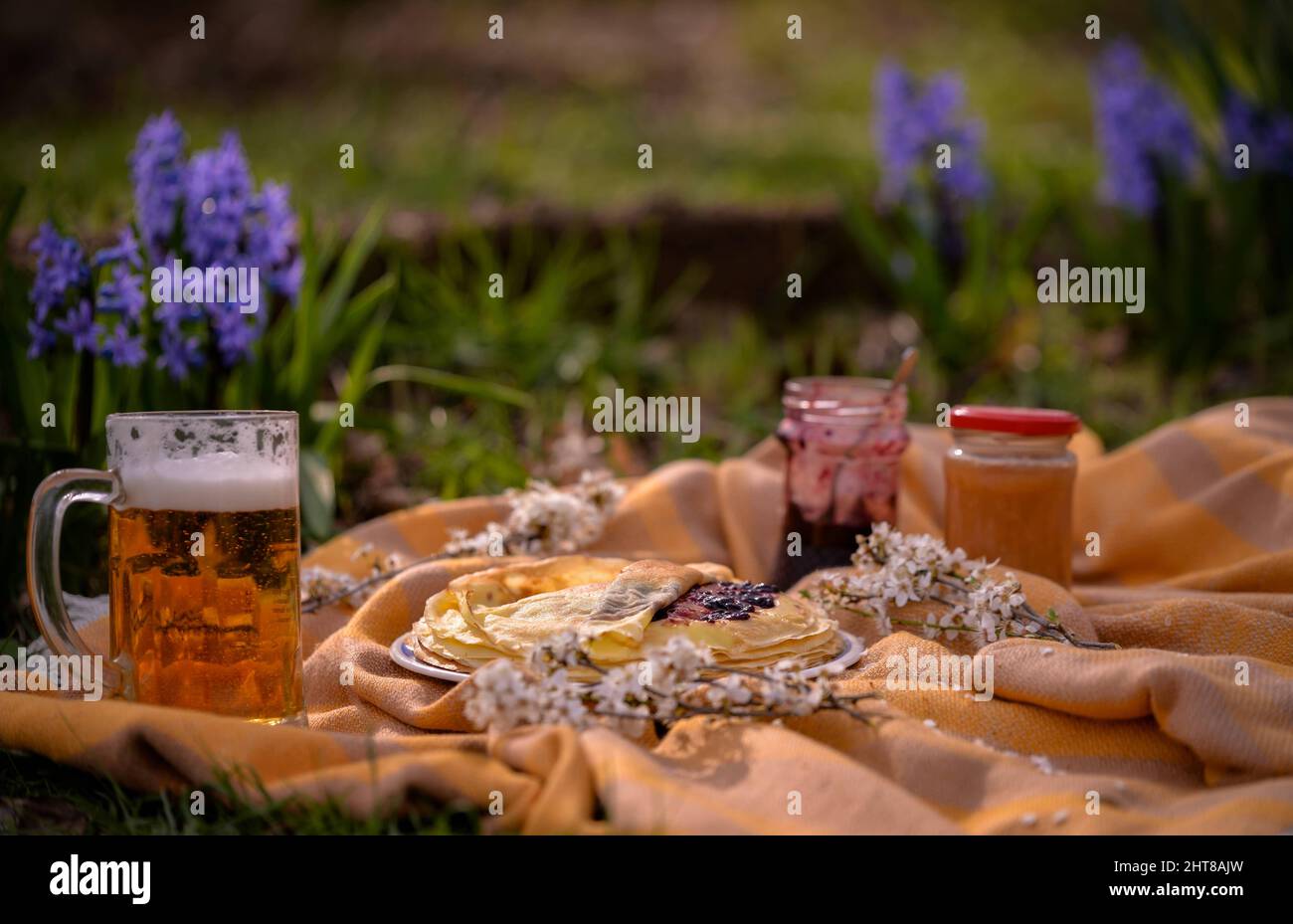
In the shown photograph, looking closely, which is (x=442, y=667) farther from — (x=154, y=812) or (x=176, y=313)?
(x=176, y=313)

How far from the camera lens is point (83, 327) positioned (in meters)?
2.67

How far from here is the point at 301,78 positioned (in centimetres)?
1107

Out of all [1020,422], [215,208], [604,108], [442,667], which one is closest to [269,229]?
[215,208]

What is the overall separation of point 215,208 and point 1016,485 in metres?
1.82

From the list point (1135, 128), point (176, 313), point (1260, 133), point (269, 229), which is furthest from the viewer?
point (1135, 128)

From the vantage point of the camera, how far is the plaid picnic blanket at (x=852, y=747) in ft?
5.54

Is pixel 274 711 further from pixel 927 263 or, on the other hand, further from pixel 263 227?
pixel 927 263

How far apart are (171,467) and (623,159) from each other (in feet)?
21.1

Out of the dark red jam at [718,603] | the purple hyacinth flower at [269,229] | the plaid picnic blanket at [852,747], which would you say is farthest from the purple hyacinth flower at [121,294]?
the dark red jam at [718,603]

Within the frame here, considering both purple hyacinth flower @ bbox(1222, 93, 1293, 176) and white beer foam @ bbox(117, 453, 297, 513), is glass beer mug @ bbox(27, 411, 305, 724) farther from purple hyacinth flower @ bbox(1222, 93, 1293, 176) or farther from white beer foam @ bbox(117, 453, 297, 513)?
purple hyacinth flower @ bbox(1222, 93, 1293, 176)

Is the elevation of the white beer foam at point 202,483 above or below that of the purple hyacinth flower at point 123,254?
below

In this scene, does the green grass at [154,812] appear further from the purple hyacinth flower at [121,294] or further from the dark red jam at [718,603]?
the purple hyacinth flower at [121,294]

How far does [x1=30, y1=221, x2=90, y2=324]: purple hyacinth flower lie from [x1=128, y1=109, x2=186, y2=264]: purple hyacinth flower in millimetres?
304

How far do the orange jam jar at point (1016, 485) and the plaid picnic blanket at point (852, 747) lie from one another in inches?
7.0
